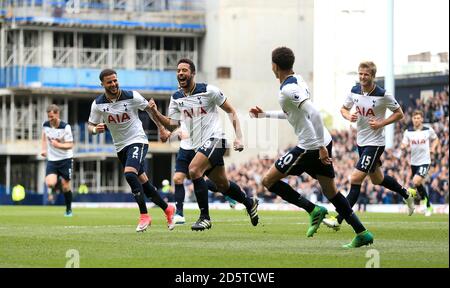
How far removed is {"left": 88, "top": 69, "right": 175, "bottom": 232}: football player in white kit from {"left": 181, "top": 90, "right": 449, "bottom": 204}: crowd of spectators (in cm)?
1611

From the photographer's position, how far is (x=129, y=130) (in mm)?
18938

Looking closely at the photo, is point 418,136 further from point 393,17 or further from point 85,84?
point 85,84

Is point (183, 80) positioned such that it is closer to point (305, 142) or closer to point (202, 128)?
point (202, 128)

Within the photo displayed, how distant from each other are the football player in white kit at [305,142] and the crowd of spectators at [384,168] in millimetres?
19832

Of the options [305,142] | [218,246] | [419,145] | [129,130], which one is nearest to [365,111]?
[129,130]

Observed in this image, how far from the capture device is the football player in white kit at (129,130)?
1850 cm

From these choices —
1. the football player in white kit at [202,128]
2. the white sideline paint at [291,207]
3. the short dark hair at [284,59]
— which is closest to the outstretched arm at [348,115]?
the football player in white kit at [202,128]

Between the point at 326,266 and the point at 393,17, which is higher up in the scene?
the point at 393,17

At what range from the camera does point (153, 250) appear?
14.4 m

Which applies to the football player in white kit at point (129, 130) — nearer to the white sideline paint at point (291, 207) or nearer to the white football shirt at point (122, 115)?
the white football shirt at point (122, 115)

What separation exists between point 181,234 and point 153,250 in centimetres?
341

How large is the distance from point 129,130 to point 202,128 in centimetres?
123

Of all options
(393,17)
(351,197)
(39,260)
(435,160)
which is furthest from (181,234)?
(435,160)

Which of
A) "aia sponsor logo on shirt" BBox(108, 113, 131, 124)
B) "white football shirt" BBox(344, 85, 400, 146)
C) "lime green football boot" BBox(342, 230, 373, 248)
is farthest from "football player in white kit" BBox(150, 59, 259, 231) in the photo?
"lime green football boot" BBox(342, 230, 373, 248)
